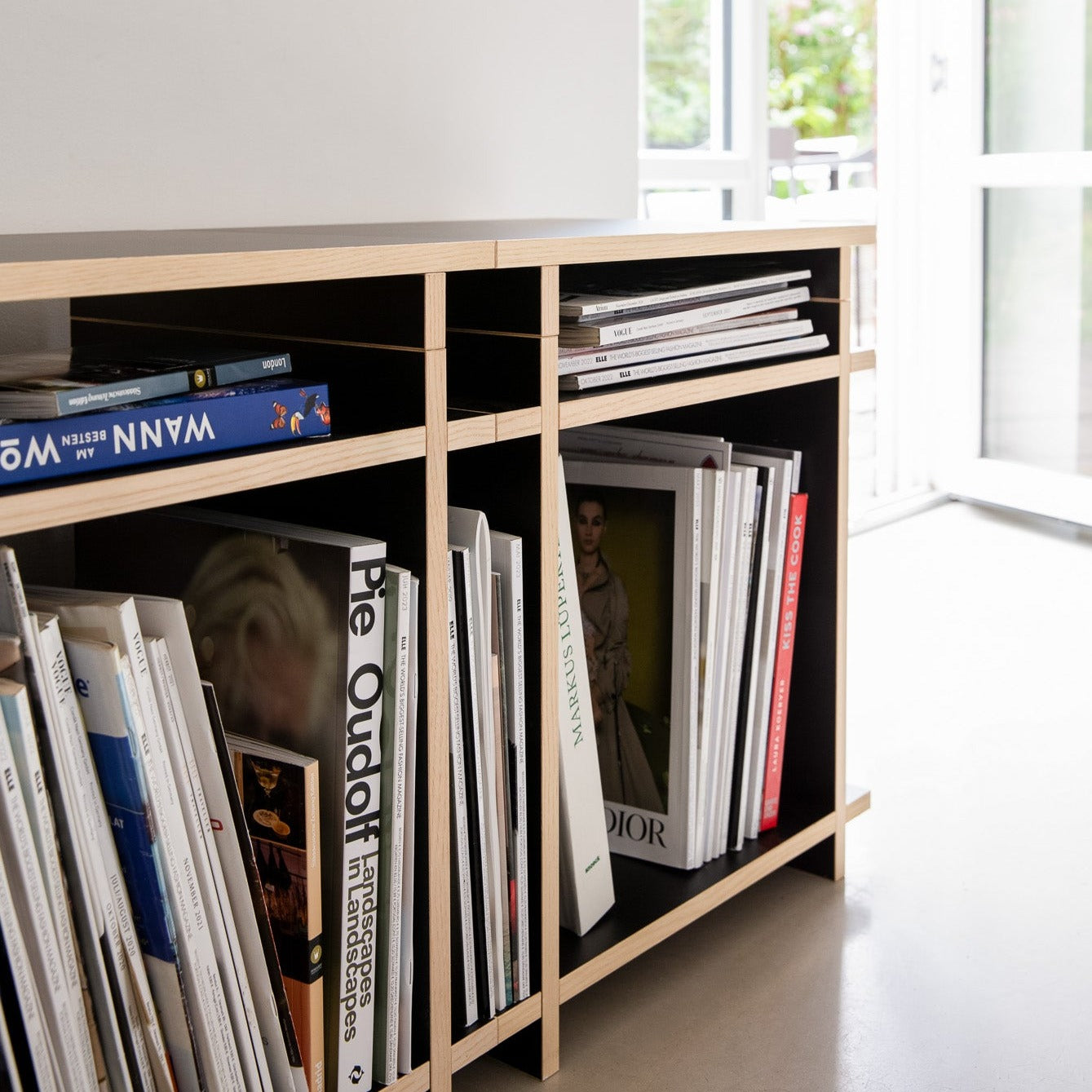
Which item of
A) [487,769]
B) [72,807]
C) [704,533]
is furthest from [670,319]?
[72,807]

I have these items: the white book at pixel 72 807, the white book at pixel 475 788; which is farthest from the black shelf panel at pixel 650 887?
the white book at pixel 72 807

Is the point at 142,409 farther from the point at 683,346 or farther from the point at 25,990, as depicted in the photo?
the point at 683,346

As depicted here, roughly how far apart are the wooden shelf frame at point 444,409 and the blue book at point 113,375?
0.05m

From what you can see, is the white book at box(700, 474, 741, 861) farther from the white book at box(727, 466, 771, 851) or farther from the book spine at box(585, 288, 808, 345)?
the book spine at box(585, 288, 808, 345)

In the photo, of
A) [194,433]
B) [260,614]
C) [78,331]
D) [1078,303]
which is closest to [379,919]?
[260,614]

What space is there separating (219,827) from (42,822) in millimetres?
147

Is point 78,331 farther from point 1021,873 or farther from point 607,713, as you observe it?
point 1021,873

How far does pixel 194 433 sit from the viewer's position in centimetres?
84

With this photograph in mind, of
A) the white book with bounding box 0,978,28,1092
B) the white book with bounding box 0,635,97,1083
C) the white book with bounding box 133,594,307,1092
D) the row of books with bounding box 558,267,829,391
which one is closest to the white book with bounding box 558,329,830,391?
the row of books with bounding box 558,267,829,391

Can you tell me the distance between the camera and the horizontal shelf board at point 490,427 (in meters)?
1.01

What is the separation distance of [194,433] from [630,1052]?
72 cm

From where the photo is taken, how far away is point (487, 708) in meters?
1.09

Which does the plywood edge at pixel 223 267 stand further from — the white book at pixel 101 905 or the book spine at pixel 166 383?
the white book at pixel 101 905

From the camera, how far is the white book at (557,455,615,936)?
1.20 m
